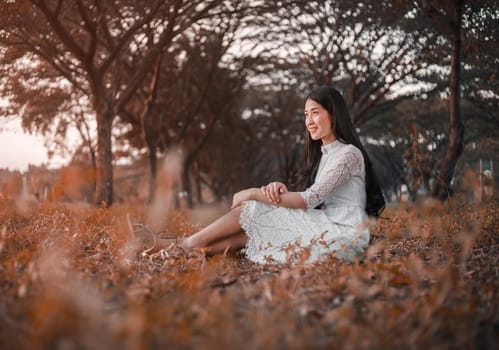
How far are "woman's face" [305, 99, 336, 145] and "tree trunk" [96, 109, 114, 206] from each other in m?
7.32

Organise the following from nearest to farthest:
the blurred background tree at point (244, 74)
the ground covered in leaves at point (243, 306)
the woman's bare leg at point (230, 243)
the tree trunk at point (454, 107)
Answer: the ground covered in leaves at point (243, 306)
the woman's bare leg at point (230, 243)
the tree trunk at point (454, 107)
the blurred background tree at point (244, 74)

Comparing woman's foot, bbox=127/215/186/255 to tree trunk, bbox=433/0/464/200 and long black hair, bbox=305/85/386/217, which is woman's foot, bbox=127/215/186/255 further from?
tree trunk, bbox=433/0/464/200

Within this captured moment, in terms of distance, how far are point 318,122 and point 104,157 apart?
25.1 ft

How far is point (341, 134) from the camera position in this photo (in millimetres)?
4441

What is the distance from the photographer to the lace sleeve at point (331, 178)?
420cm

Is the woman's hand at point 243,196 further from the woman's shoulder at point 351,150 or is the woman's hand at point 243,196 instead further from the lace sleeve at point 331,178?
the woman's shoulder at point 351,150

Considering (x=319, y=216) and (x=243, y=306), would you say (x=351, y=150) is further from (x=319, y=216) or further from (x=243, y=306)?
(x=243, y=306)

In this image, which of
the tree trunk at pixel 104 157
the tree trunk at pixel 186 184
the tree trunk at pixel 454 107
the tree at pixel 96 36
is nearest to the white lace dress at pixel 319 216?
the tree trunk at pixel 454 107

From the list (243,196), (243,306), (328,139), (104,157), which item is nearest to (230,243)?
(243,196)

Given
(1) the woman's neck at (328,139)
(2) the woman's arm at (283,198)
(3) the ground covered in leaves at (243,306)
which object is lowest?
(3) the ground covered in leaves at (243,306)

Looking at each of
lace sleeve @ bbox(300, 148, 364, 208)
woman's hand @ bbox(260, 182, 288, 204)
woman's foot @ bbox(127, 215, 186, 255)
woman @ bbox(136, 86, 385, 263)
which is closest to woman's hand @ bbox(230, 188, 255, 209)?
woman @ bbox(136, 86, 385, 263)

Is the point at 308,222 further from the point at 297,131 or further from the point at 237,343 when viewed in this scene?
the point at 297,131

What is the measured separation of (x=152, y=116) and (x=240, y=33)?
5015 mm

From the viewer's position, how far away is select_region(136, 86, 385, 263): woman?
4152mm
